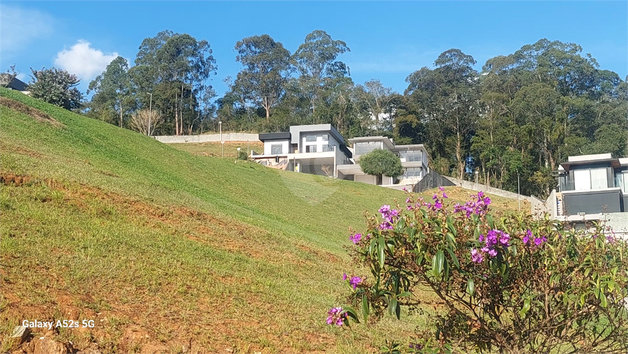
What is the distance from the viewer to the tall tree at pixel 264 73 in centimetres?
7300

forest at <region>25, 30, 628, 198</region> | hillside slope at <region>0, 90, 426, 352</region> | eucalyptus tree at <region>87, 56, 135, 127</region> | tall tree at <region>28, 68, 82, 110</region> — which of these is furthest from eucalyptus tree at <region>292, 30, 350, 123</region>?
hillside slope at <region>0, 90, 426, 352</region>

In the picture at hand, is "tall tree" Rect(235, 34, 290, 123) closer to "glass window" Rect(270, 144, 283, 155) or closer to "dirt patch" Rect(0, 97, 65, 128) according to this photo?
"glass window" Rect(270, 144, 283, 155)

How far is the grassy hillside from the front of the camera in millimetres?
6770

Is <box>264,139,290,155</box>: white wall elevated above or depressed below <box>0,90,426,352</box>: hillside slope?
above

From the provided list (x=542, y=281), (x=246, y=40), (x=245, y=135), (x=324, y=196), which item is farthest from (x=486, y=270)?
(x=246, y=40)

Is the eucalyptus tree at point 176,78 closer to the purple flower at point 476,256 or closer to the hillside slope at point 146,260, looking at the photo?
the hillside slope at point 146,260

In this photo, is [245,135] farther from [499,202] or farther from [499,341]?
[499,341]

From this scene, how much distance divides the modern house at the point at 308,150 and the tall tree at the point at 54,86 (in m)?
16.3

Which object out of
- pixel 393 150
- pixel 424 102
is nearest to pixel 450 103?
pixel 424 102

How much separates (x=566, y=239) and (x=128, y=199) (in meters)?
9.72

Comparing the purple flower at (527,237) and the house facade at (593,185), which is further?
the house facade at (593,185)

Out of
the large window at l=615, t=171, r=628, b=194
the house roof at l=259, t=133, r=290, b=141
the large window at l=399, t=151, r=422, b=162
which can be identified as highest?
the house roof at l=259, t=133, r=290, b=141

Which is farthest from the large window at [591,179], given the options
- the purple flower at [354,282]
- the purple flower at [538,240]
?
the purple flower at [354,282]

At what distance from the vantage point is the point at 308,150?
52219 mm
